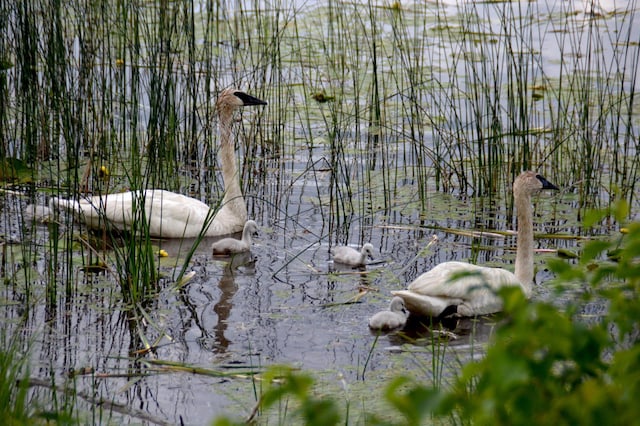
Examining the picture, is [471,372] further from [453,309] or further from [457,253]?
[457,253]

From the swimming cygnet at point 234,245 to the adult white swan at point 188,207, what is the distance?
20cm

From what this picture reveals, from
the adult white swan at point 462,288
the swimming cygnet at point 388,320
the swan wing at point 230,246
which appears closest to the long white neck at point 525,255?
the adult white swan at point 462,288

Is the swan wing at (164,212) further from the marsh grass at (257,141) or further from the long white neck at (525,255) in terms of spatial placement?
the long white neck at (525,255)

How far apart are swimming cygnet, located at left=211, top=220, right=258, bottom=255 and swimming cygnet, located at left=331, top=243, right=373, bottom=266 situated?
0.67 metres

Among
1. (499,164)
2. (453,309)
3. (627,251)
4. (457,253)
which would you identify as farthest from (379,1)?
(627,251)

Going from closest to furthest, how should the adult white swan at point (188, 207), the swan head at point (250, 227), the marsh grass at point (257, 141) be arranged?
the swan head at point (250, 227) → the adult white swan at point (188, 207) → the marsh grass at point (257, 141)

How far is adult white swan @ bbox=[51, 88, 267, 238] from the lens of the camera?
23.5 feet

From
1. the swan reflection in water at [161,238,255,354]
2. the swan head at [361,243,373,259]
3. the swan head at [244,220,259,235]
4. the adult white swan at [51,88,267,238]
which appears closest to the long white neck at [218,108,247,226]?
the adult white swan at [51,88,267,238]

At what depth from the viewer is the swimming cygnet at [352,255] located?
6516 millimetres

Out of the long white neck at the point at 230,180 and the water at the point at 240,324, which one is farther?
the long white neck at the point at 230,180

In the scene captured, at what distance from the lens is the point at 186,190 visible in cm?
835

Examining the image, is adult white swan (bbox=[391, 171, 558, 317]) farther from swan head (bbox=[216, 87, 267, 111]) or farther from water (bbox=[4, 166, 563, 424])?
swan head (bbox=[216, 87, 267, 111])

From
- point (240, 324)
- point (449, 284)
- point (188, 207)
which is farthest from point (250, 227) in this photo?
point (449, 284)

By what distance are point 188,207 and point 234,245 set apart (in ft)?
1.76
